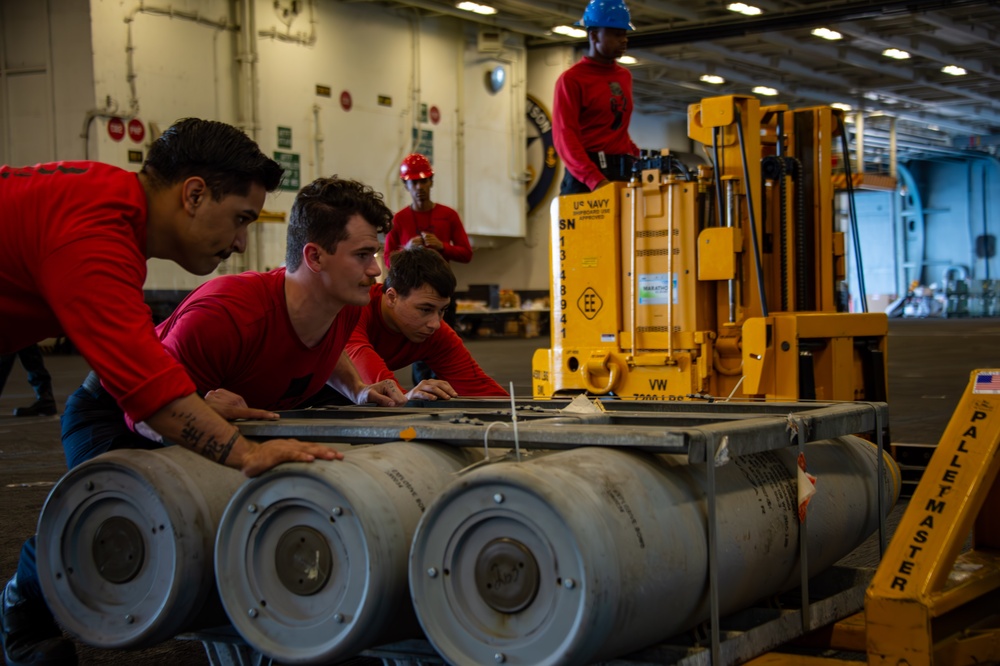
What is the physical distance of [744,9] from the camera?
19.3m

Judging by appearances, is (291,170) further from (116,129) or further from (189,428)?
(189,428)

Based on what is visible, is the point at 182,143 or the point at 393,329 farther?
the point at 393,329

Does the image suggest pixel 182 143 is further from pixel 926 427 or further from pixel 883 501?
pixel 926 427

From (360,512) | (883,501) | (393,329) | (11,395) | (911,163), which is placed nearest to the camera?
(360,512)

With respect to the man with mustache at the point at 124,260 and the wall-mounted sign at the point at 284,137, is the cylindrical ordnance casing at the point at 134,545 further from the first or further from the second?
the wall-mounted sign at the point at 284,137

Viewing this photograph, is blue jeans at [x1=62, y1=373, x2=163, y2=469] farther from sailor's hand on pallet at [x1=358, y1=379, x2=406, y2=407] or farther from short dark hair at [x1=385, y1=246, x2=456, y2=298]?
short dark hair at [x1=385, y1=246, x2=456, y2=298]

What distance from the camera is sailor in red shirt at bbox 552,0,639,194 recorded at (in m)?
7.09

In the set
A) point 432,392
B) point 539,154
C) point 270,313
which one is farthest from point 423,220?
point 539,154

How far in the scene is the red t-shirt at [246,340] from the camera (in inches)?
120

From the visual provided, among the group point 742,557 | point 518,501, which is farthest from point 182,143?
point 742,557

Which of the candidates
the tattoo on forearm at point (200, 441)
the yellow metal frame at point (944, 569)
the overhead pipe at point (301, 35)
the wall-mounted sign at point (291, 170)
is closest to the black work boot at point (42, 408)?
the tattoo on forearm at point (200, 441)

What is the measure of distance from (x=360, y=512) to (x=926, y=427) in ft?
19.8

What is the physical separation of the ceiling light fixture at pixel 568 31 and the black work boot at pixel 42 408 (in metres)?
13.3

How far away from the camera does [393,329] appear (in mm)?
4469
